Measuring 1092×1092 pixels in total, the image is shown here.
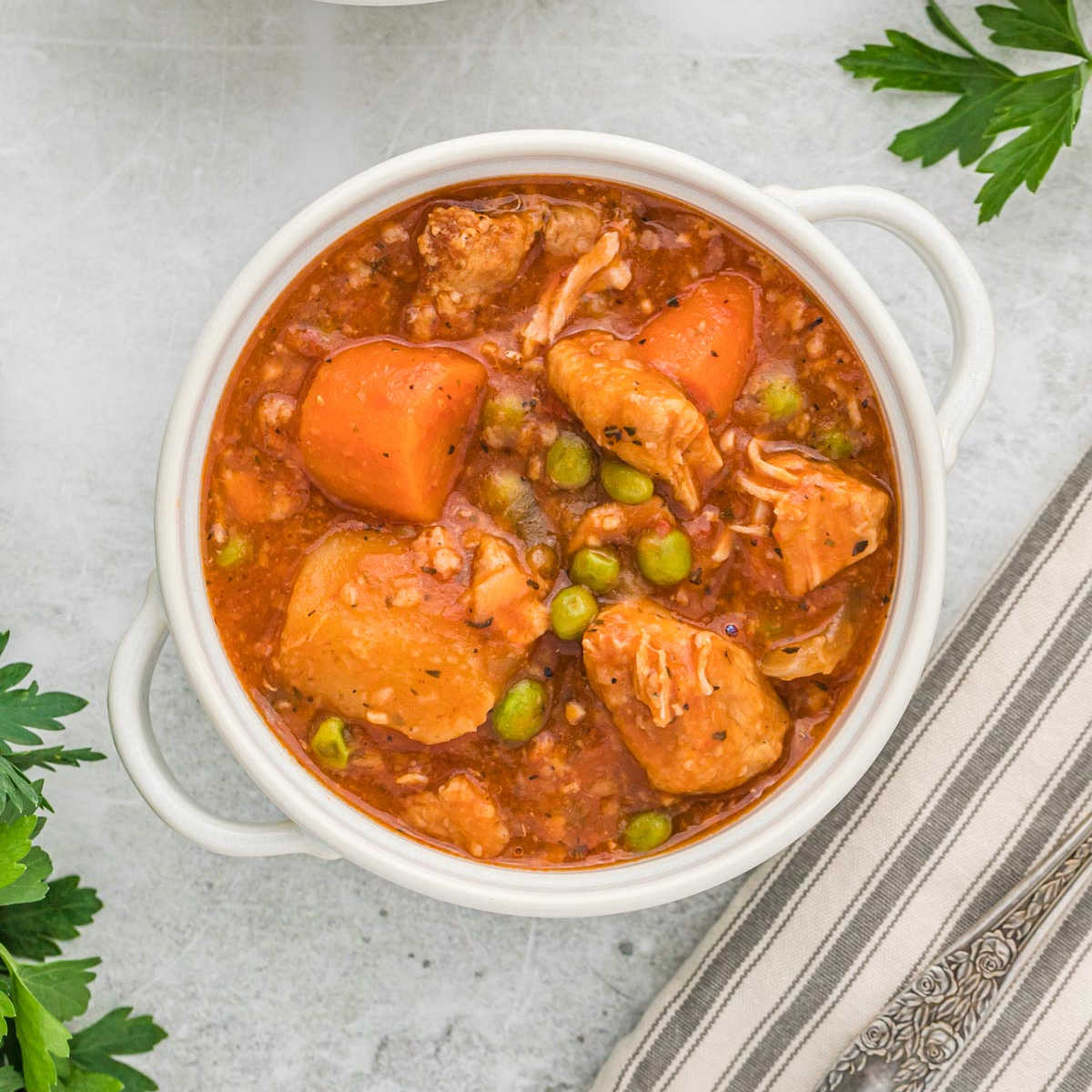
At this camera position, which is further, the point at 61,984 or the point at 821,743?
the point at 61,984

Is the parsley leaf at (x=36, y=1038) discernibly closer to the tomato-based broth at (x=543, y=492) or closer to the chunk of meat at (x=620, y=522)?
the tomato-based broth at (x=543, y=492)

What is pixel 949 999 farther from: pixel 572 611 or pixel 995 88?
→ pixel 995 88

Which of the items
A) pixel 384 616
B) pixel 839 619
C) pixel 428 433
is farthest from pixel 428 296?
pixel 839 619

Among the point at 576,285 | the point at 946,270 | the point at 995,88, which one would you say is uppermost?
the point at 995,88

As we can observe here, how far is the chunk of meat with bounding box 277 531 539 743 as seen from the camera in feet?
8.33

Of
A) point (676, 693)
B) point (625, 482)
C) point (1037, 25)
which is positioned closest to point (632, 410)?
point (625, 482)

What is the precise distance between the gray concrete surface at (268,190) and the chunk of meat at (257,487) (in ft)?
1.71

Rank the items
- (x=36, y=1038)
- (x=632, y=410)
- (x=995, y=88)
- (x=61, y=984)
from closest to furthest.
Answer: (x=632, y=410) < (x=36, y=1038) < (x=61, y=984) < (x=995, y=88)

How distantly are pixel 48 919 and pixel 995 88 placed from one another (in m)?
2.88

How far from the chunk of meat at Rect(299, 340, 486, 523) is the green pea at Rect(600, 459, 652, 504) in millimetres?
289

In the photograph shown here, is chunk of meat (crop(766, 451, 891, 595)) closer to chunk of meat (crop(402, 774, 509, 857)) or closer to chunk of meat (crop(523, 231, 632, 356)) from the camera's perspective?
chunk of meat (crop(523, 231, 632, 356))

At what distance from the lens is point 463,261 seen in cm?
246

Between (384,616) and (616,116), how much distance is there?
1323 millimetres

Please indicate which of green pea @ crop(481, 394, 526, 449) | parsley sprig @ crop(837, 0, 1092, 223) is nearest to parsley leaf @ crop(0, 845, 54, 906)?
green pea @ crop(481, 394, 526, 449)
